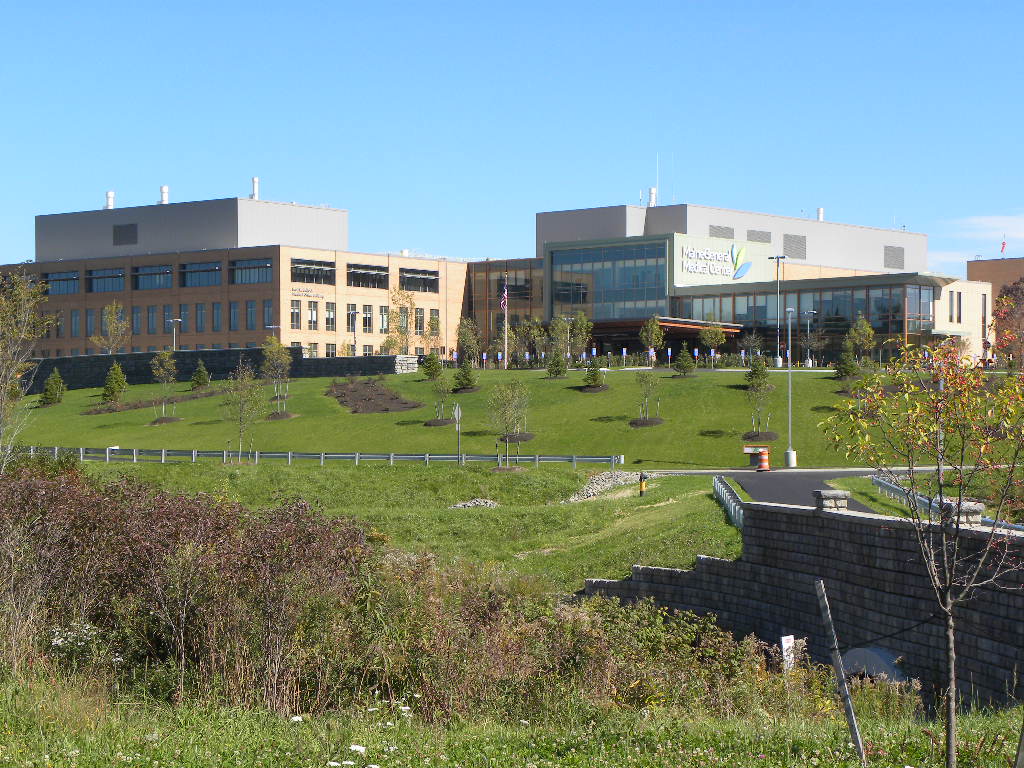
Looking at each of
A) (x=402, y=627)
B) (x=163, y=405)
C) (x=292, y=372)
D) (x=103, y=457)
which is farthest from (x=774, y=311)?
(x=402, y=627)

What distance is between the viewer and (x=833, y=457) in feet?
173

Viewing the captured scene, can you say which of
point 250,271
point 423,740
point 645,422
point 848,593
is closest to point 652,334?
point 645,422

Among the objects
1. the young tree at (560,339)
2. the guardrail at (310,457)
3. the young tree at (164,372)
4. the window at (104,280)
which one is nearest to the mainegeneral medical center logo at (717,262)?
the young tree at (560,339)

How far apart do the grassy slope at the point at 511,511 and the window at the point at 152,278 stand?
6603cm

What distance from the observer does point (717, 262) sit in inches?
4163

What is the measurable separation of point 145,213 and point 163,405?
165ft

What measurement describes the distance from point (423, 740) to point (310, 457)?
42568mm

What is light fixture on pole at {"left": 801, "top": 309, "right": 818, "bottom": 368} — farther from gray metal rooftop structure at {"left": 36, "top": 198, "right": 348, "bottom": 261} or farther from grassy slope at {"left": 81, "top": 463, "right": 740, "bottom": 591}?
gray metal rooftop structure at {"left": 36, "top": 198, "right": 348, "bottom": 261}

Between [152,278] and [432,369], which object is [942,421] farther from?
[152,278]

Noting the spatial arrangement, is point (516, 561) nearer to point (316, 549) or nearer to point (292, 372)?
point (316, 549)

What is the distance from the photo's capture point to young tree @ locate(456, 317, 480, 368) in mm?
101312

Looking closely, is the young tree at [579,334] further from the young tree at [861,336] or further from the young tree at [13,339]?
the young tree at [13,339]

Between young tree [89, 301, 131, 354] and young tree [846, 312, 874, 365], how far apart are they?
209ft

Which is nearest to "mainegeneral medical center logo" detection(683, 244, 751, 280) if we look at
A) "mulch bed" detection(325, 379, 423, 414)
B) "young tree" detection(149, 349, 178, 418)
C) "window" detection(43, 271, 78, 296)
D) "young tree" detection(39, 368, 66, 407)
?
"mulch bed" detection(325, 379, 423, 414)
